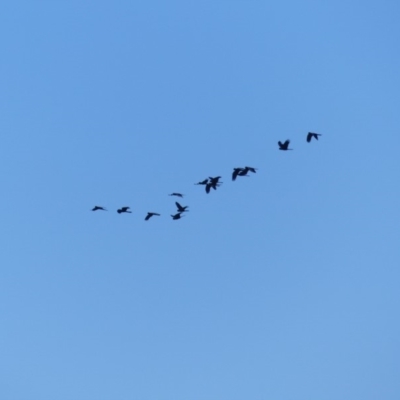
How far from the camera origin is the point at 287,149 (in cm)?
18800

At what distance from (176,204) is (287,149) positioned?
1102cm

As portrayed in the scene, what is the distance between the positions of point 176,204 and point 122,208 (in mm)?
4500

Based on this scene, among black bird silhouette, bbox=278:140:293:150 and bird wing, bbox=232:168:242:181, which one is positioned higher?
black bird silhouette, bbox=278:140:293:150

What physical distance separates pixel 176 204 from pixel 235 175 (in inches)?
254

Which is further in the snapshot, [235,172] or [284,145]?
[235,172]

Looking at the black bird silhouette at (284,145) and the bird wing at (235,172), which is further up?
the black bird silhouette at (284,145)

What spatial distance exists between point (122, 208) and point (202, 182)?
8109mm

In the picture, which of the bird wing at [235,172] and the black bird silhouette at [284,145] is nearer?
the black bird silhouette at [284,145]

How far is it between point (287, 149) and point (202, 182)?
7295mm

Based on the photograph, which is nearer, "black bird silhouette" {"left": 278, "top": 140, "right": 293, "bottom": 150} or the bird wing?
"black bird silhouette" {"left": 278, "top": 140, "right": 293, "bottom": 150}

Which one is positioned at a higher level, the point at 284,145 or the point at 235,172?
the point at 284,145

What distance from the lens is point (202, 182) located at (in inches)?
7510

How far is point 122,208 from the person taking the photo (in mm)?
195625
